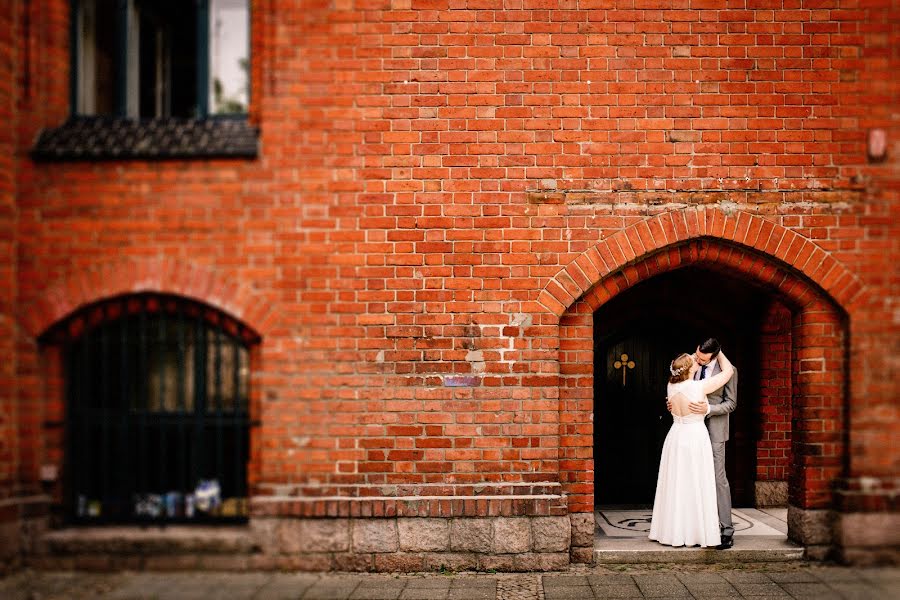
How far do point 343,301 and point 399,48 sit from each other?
7.60 feet

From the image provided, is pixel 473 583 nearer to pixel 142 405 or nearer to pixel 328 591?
pixel 328 591

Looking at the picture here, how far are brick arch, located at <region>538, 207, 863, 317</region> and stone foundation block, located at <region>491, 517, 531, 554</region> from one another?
6.23ft

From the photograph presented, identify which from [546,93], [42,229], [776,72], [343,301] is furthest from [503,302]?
[42,229]

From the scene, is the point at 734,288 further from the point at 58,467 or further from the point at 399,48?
the point at 58,467

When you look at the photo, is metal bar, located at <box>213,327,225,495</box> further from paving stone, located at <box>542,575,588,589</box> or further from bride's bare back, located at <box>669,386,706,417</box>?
bride's bare back, located at <box>669,386,706,417</box>

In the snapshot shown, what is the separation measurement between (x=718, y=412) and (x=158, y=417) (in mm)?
5242

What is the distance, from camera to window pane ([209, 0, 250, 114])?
19.6 feet

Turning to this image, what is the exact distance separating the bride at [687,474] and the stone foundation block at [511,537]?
1383 millimetres

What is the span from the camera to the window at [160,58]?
5973mm

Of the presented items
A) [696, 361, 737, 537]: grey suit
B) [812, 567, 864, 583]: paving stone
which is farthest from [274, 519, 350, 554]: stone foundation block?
[812, 567, 864, 583]: paving stone

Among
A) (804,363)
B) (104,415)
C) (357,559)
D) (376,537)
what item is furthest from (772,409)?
(104,415)

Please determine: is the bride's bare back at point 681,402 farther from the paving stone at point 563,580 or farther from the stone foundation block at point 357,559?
the stone foundation block at point 357,559

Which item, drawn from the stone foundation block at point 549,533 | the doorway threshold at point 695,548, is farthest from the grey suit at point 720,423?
the stone foundation block at point 549,533

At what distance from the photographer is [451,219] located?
561 cm
